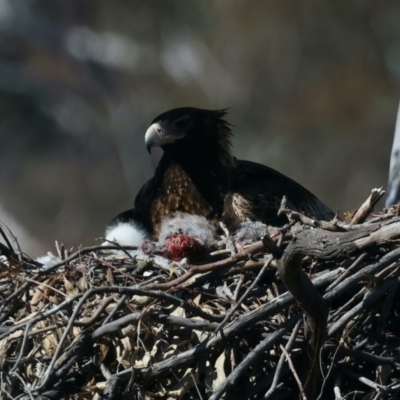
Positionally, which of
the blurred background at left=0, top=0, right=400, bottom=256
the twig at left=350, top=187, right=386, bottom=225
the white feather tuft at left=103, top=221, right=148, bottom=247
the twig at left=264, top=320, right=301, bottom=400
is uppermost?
the blurred background at left=0, top=0, right=400, bottom=256

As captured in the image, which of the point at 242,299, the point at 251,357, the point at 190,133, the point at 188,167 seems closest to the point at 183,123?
the point at 190,133

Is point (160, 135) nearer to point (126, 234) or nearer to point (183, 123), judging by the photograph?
point (183, 123)

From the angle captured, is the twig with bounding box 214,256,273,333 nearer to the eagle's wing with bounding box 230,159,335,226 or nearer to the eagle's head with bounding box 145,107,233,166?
the eagle's wing with bounding box 230,159,335,226

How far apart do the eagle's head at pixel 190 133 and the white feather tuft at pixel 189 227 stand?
304 mm

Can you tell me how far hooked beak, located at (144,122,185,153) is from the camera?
12.5 ft

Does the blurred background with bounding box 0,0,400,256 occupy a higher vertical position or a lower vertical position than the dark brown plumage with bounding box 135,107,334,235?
higher

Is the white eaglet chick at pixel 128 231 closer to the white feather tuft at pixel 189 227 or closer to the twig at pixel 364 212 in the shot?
the white feather tuft at pixel 189 227

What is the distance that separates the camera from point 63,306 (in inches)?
102

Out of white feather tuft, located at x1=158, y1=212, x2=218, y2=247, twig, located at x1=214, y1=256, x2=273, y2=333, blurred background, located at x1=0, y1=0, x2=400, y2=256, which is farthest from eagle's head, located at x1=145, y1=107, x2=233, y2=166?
blurred background, located at x1=0, y1=0, x2=400, y2=256

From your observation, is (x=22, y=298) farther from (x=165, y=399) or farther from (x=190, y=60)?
(x=190, y=60)

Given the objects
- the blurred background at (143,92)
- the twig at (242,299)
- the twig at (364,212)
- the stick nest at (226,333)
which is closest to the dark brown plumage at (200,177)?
the twig at (364,212)

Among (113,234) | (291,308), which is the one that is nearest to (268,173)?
(113,234)

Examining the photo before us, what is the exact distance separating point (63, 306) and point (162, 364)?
32 centimetres

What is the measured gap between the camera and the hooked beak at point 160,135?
12.5 feet
